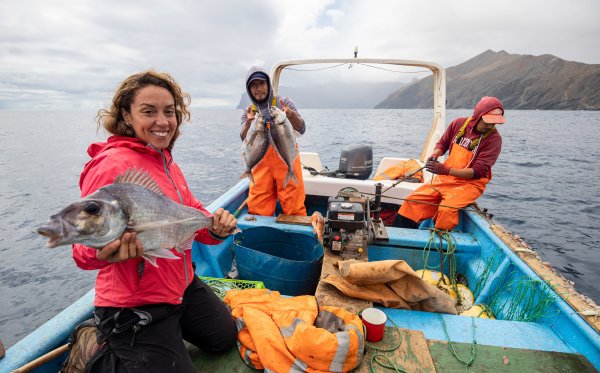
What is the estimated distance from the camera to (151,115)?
7.25 ft

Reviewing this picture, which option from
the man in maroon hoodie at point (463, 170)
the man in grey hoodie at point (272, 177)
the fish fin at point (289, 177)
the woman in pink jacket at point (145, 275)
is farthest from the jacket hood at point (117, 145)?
the man in maroon hoodie at point (463, 170)

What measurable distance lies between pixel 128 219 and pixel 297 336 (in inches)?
56.1

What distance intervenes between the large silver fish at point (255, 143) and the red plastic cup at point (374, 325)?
2.93 metres

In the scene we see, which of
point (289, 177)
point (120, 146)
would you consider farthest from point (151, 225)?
point (289, 177)

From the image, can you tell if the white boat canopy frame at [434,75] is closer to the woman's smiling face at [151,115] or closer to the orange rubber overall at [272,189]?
the orange rubber overall at [272,189]

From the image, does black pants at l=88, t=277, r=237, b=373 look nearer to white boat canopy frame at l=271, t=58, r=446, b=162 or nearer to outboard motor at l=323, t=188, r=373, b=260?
outboard motor at l=323, t=188, r=373, b=260

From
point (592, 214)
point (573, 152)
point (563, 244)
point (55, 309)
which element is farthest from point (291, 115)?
point (573, 152)

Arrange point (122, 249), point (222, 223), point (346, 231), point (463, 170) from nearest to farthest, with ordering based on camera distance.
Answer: point (122, 249)
point (222, 223)
point (346, 231)
point (463, 170)

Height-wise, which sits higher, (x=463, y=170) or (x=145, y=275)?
(x=463, y=170)

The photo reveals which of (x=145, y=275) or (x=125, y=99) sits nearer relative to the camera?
(x=145, y=275)

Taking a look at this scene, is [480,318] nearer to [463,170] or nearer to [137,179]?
[463,170]

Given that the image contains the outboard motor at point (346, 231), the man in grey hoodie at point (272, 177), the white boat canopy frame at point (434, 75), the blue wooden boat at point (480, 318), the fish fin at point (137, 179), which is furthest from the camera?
the white boat canopy frame at point (434, 75)

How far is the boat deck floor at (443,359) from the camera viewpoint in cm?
232

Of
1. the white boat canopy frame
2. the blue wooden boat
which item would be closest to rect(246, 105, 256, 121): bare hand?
the blue wooden boat
